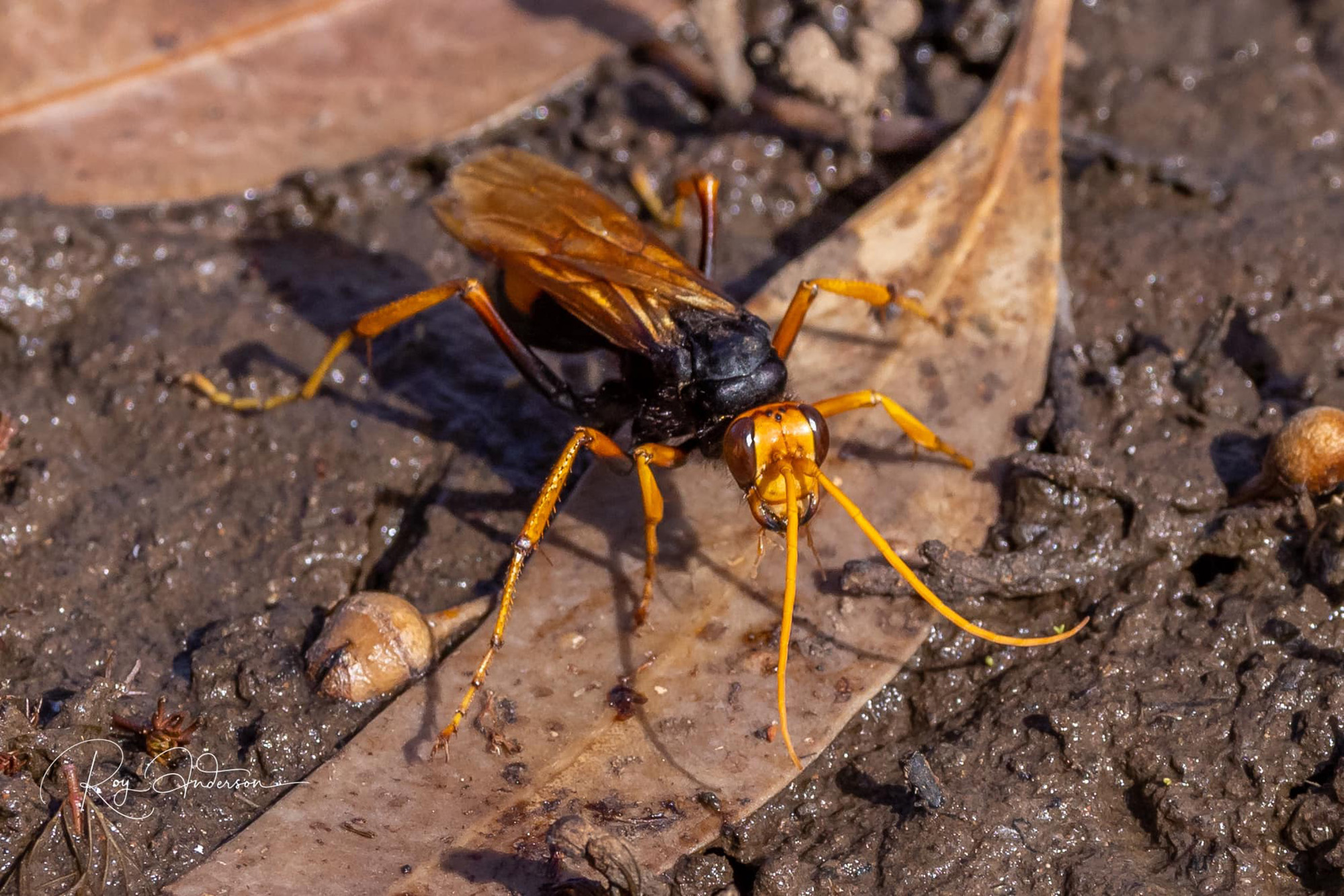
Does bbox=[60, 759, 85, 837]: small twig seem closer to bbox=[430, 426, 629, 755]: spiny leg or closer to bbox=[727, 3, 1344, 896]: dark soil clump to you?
bbox=[430, 426, 629, 755]: spiny leg

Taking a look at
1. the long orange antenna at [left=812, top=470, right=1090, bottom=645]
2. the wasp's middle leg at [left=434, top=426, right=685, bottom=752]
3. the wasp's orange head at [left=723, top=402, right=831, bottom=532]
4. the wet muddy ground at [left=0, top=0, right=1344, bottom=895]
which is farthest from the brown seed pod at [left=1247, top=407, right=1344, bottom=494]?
the wasp's middle leg at [left=434, top=426, right=685, bottom=752]

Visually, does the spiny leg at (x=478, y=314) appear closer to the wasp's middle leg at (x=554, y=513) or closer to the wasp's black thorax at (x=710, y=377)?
the wasp's black thorax at (x=710, y=377)

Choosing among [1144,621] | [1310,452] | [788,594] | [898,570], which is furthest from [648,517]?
[1310,452]

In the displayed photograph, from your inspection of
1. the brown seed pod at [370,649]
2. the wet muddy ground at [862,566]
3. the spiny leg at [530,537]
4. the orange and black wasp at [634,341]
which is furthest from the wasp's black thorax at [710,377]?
the brown seed pod at [370,649]

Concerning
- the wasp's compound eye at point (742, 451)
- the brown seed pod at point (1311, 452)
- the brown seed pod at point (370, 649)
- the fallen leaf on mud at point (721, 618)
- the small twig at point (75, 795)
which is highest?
the brown seed pod at point (1311, 452)

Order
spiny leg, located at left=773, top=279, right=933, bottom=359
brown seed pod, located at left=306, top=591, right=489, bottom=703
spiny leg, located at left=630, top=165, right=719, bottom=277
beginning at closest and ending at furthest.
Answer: brown seed pod, located at left=306, top=591, right=489, bottom=703 → spiny leg, located at left=773, top=279, right=933, bottom=359 → spiny leg, located at left=630, top=165, right=719, bottom=277
